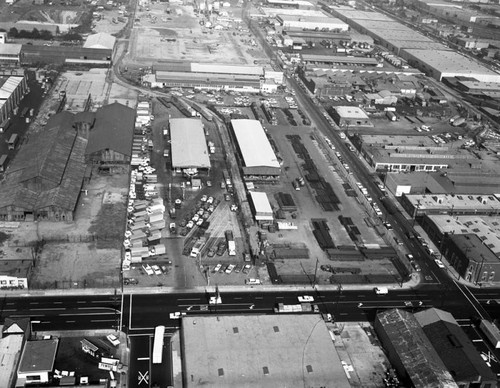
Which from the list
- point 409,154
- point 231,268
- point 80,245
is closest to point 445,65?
point 409,154

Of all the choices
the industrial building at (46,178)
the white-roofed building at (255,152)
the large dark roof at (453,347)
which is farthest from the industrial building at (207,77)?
the large dark roof at (453,347)

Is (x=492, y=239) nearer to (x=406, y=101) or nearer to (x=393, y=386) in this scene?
(x=393, y=386)

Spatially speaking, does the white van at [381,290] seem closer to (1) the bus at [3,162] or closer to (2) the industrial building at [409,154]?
(2) the industrial building at [409,154]

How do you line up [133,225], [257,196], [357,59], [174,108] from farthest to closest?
1. [357,59]
2. [174,108]
3. [257,196]
4. [133,225]

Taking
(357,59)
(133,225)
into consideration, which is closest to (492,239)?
(133,225)

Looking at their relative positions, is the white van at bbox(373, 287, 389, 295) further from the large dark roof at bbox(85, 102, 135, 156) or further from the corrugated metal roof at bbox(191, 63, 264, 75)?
the corrugated metal roof at bbox(191, 63, 264, 75)

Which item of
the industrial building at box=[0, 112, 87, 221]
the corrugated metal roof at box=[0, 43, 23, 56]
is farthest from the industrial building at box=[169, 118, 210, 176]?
the corrugated metal roof at box=[0, 43, 23, 56]
